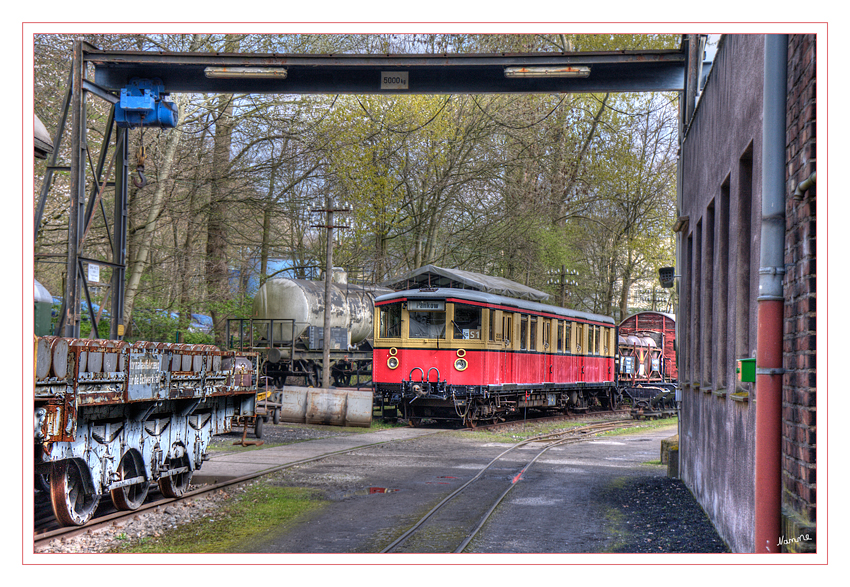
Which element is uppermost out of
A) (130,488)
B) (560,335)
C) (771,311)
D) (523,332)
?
(771,311)

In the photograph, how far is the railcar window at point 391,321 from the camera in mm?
20453

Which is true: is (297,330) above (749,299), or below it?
below

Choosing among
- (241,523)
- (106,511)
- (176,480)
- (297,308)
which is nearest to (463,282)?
(297,308)

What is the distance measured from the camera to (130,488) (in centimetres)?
866

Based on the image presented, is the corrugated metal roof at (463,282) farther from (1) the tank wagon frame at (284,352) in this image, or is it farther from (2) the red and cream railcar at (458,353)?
(1) the tank wagon frame at (284,352)

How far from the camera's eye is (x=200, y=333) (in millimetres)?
26891

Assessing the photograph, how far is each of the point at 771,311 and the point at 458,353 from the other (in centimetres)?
1513

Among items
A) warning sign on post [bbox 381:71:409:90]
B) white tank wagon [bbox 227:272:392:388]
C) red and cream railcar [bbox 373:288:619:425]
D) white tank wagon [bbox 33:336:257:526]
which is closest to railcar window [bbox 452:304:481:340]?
red and cream railcar [bbox 373:288:619:425]

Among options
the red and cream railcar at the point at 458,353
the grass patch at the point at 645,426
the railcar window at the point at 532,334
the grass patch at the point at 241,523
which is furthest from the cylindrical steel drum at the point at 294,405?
the grass patch at the point at 241,523

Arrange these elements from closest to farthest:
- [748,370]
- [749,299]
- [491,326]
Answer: [748,370] < [749,299] < [491,326]

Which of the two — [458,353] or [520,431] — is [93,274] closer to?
[458,353]

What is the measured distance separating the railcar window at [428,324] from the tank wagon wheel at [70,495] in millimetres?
12684

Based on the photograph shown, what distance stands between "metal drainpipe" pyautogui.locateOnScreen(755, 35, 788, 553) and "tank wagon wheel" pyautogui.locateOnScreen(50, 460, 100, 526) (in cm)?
562

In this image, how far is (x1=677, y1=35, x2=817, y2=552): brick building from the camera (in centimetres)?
440
